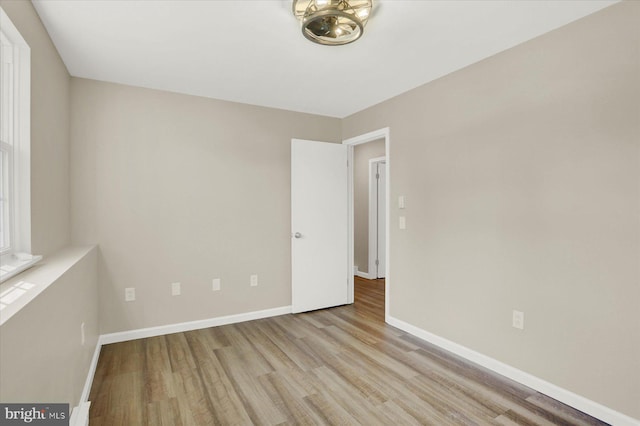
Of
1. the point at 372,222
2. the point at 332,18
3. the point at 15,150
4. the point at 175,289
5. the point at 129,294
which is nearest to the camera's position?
the point at 15,150

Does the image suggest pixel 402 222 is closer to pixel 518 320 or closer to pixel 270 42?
pixel 518 320

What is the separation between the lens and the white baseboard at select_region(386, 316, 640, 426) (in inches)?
77.5

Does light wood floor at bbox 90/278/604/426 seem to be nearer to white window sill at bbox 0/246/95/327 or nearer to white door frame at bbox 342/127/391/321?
white door frame at bbox 342/127/391/321

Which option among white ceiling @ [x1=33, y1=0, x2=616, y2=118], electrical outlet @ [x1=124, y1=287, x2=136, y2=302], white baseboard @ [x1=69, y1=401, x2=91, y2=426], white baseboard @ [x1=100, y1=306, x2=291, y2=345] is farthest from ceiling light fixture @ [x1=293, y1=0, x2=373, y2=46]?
white baseboard @ [x1=100, y1=306, x2=291, y2=345]

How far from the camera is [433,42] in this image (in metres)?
2.40

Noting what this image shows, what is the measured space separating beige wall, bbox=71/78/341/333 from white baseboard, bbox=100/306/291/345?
0.19ft

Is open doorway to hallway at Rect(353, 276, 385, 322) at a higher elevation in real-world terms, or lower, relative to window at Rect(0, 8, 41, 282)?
lower

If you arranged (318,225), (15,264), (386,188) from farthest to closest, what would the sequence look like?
(318,225), (386,188), (15,264)

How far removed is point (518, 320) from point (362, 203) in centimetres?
373

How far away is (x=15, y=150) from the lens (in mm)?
1844

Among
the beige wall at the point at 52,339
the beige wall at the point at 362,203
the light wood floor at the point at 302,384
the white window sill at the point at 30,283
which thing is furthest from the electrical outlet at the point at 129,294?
the beige wall at the point at 362,203

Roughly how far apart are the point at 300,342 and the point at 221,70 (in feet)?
Result: 8.23

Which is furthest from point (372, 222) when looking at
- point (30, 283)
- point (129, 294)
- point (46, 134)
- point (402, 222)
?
point (30, 283)

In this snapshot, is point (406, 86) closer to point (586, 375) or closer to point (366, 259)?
point (586, 375)
